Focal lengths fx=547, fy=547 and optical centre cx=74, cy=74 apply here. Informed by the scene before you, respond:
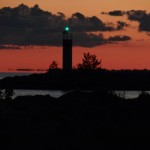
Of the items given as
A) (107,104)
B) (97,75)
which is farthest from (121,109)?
(97,75)

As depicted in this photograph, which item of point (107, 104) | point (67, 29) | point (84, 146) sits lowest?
point (84, 146)

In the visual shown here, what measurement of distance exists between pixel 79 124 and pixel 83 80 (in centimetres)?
10372

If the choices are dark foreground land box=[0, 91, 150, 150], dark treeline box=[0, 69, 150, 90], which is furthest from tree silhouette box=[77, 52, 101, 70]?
dark foreground land box=[0, 91, 150, 150]

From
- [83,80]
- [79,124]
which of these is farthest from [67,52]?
[79,124]

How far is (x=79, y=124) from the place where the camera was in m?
15.9

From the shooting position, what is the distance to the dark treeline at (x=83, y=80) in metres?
116

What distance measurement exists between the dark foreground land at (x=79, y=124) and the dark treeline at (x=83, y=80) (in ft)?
284

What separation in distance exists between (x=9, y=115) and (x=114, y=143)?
317 cm

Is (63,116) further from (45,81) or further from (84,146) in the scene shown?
(45,81)

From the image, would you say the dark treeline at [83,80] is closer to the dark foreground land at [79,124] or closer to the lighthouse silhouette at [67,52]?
the lighthouse silhouette at [67,52]

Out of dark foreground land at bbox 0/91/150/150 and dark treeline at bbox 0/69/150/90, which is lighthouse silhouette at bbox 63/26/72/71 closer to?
dark treeline at bbox 0/69/150/90

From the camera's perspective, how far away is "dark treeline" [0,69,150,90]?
382ft

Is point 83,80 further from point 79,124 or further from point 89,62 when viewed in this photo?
point 79,124

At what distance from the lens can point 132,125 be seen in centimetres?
1625
